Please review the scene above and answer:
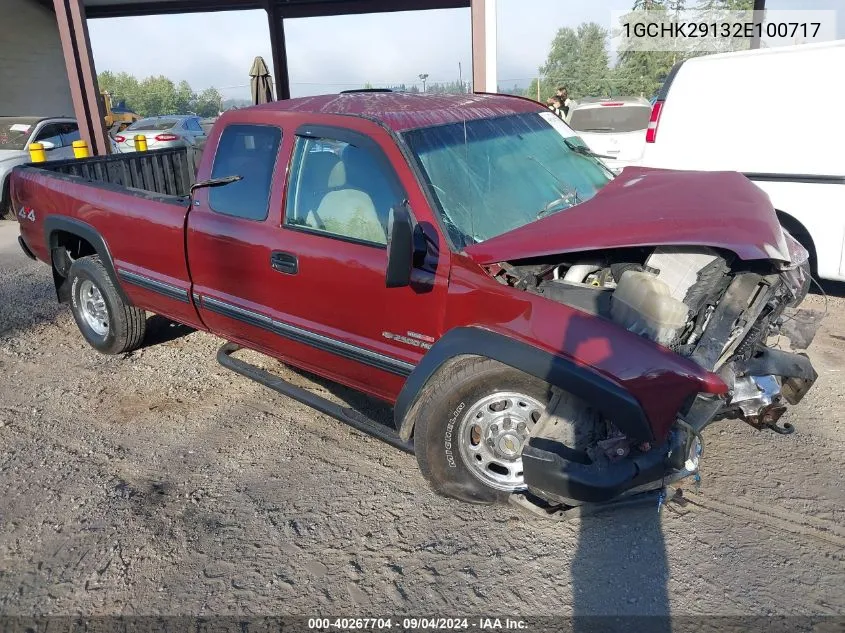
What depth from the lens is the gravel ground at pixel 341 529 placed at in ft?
8.66

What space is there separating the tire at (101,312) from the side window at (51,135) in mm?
7924

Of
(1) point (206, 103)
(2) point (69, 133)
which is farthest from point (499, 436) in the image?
(1) point (206, 103)

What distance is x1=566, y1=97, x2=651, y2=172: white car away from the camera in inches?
350

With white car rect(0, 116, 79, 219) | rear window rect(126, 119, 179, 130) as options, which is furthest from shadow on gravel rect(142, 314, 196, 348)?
rear window rect(126, 119, 179, 130)

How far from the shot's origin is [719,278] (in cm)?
288

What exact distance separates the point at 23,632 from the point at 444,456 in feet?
5.86

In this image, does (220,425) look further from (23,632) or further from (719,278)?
(719,278)

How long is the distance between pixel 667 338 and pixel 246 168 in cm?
246

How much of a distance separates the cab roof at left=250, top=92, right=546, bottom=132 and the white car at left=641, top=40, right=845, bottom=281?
7.44 ft

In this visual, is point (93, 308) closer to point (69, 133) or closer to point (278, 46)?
point (69, 133)

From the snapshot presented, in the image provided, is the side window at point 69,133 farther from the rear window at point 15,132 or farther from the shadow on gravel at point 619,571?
the shadow on gravel at point 619,571

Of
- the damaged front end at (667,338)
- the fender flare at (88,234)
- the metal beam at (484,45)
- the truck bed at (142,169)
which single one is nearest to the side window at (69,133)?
the truck bed at (142,169)

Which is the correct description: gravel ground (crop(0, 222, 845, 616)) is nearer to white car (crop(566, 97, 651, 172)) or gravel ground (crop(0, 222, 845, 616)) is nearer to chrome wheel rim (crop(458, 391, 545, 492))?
chrome wheel rim (crop(458, 391, 545, 492))

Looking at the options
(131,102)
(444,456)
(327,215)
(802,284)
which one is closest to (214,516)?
(444,456)
